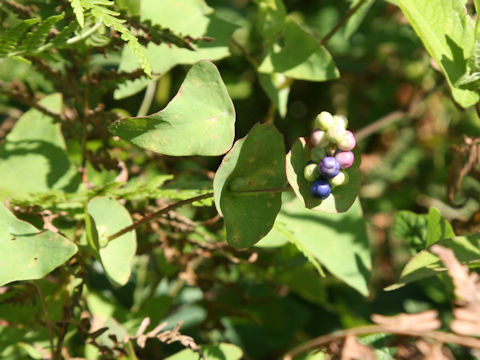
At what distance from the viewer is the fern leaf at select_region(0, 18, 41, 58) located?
0.85 metres

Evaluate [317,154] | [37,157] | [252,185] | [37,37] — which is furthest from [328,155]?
[37,157]

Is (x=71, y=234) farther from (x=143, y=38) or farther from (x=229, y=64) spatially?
(x=229, y=64)

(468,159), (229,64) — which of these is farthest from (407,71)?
(468,159)

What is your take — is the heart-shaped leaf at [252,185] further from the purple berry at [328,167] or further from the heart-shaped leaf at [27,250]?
the heart-shaped leaf at [27,250]

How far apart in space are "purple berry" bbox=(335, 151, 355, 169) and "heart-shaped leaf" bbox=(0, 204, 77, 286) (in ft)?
1.25

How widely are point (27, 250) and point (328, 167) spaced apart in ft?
1.43

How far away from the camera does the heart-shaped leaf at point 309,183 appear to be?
31.4 inches

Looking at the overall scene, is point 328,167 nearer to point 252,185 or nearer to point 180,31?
point 252,185

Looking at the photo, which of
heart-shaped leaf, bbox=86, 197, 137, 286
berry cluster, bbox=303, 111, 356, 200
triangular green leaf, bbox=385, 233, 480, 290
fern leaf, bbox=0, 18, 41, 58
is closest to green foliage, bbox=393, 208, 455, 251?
triangular green leaf, bbox=385, 233, 480, 290

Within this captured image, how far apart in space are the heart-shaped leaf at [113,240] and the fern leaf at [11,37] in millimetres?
260

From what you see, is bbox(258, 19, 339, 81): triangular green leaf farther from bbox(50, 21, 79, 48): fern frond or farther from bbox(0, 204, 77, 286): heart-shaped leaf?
bbox(0, 204, 77, 286): heart-shaped leaf

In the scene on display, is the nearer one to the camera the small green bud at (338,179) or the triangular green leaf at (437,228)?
the small green bud at (338,179)

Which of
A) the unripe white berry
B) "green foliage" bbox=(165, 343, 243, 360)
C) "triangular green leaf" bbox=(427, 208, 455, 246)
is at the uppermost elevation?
the unripe white berry

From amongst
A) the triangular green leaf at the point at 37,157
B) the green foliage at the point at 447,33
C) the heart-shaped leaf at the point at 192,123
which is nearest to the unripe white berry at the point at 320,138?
the heart-shaped leaf at the point at 192,123
